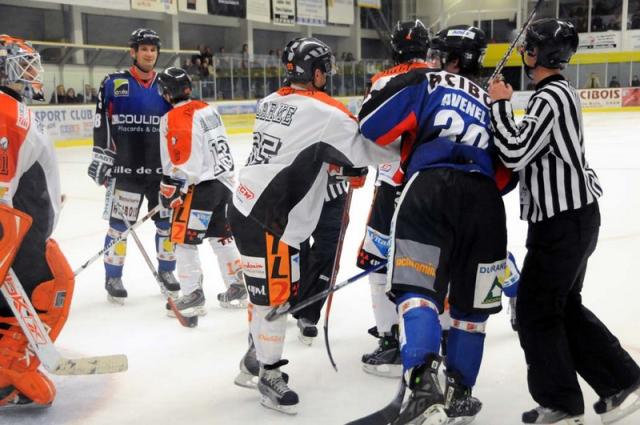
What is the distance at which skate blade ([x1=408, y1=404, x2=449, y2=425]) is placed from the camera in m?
1.65

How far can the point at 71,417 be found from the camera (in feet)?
7.15

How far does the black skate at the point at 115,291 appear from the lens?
3.47m

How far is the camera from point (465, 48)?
2.00 meters

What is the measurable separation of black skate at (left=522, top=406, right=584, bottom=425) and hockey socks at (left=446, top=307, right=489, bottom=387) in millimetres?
207

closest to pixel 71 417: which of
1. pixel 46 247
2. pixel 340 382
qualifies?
pixel 46 247

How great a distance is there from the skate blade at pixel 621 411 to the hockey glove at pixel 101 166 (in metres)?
2.58

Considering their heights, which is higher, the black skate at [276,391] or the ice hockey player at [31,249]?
the ice hockey player at [31,249]

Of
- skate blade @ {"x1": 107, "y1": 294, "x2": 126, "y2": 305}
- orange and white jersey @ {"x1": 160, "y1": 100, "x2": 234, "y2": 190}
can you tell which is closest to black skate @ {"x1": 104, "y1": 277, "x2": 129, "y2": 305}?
skate blade @ {"x1": 107, "y1": 294, "x2": 126, "y2": 305}

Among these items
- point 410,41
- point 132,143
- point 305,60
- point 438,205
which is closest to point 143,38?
point 132,143

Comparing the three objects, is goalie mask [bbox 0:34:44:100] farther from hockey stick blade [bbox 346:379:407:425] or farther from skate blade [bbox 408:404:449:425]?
skate blade [bbox 408:404:449:425]

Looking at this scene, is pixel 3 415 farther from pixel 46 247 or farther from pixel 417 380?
pixel 417 380

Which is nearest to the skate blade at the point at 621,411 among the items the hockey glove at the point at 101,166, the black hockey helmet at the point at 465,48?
the black hockey helmet at the point at 465,48

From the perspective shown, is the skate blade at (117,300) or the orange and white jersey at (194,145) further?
the skate blade at (117,300)

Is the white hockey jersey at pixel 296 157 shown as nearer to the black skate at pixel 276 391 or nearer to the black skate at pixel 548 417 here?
the black skate at pixel 276 391
